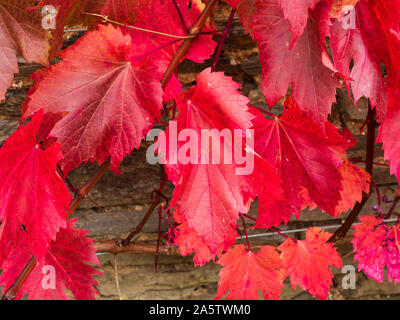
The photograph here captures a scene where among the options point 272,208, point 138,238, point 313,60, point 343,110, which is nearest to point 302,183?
point 272,208

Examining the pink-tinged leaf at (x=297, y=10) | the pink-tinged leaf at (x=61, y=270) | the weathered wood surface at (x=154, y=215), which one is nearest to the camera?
the pink-tinged leaf at (x=297, y=10)

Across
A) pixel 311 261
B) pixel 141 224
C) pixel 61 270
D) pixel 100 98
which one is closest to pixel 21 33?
pixel 100 98

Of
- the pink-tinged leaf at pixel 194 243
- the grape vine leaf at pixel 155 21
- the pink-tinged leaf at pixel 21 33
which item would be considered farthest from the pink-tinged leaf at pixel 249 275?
the pink-tinged leaf at pixel 21 33

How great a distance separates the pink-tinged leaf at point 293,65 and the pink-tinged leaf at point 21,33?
33 cm

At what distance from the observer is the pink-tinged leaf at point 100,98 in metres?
0.51

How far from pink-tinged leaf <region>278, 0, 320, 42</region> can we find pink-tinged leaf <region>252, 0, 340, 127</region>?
0.26 feet

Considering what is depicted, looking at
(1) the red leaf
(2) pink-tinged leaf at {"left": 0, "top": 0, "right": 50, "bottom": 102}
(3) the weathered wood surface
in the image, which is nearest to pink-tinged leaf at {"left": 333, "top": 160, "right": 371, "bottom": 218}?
(3) the weathered wood surface

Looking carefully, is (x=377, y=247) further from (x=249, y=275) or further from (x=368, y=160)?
(x=249, y=275)

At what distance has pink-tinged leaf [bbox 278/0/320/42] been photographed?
433 millimetres

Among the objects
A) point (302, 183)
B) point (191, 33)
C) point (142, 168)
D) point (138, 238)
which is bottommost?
point (138, 238)

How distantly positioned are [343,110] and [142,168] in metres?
0.62

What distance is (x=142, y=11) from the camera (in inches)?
22.3

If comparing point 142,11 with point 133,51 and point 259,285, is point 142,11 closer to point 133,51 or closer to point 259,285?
point 133,51

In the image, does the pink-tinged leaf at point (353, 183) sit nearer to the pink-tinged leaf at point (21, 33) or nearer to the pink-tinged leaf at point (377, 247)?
the pink-tinged leaf at point (377, 247)
